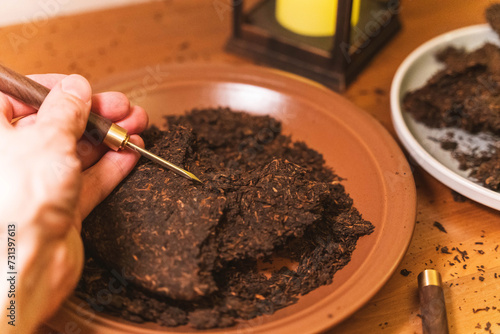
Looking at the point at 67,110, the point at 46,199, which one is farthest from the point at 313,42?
the point at 46,199

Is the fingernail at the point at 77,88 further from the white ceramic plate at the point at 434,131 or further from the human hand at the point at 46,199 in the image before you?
the white ceramic plate at the point at 434,131

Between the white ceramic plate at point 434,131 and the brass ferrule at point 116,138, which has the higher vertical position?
the brass ferrule at point 116,138

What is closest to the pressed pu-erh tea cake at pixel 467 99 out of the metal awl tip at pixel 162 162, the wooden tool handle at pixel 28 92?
the metal awl tip at pixel 162 162

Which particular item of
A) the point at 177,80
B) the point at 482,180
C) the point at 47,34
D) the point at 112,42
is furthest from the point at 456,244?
the point at 47,34

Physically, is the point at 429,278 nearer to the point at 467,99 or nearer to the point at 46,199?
the point at 467,99

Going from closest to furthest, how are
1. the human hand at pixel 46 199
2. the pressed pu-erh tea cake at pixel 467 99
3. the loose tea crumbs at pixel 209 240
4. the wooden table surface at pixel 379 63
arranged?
1. the human hand at pixel 46 199
2. the loose tea crumbs at pixel 209 240
3. the wooden table surface at pixel 379 63
4. the pressed pu-erh tea cake at pixel 467 99

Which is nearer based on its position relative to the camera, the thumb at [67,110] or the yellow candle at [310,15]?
the thumb at [67,110]
